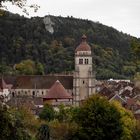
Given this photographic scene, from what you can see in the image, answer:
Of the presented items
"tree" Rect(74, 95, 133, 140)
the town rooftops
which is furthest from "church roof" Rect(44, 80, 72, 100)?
"tree" Rect(74, 95, 133, 140)

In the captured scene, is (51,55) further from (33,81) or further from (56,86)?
(56,86)

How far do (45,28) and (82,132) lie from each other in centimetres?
15708

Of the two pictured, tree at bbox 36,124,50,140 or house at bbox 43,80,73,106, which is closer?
tree at bbox 36,124,50,140

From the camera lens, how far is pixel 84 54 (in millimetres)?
96062

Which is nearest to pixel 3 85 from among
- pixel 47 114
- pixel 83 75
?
pixel 83 75

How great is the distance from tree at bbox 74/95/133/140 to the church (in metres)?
40.6

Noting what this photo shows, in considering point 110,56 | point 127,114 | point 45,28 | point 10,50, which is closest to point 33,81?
point 127,114

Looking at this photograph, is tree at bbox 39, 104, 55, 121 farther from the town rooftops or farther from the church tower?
the town rooftops

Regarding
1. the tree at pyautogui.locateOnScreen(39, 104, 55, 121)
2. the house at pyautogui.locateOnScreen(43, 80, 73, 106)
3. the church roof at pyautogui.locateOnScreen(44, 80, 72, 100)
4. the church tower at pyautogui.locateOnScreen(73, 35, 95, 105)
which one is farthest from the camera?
the church tower at pyautogui.locateOnScreen(73, 35, 95, 105)

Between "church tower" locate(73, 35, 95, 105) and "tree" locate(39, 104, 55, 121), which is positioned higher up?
"church tower" locate(73, 35, 95, 105)

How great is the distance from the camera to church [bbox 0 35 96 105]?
8814 centimetres

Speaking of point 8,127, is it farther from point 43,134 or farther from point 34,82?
point 34,82

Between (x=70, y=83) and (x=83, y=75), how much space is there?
285 centimetres

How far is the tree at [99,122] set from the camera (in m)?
39.4
